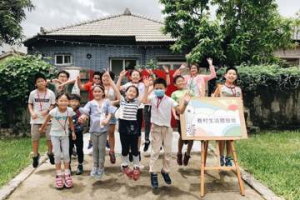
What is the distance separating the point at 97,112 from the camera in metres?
5.27

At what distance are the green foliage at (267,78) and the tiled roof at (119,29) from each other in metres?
6.53

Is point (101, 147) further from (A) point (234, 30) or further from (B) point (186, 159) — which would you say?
(A) point (234, 30)

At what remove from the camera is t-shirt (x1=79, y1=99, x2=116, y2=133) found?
17.1 feet

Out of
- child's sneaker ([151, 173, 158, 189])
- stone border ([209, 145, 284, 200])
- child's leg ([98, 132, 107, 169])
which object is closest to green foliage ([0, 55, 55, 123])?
child's leg ([98, 132, 107, 169])

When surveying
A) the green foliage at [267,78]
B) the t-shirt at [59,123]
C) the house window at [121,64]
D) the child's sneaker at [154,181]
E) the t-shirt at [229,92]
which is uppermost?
the house window at [121,64]

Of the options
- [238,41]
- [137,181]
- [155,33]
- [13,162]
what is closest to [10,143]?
[13,162]

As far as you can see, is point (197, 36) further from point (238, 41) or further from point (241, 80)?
point (241, 80)

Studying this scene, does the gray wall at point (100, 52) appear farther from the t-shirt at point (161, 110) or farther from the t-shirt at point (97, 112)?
the t-shirt at point (161, 110)

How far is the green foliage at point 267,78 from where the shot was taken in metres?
9.50

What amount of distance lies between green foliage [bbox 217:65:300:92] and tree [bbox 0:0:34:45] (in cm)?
1578

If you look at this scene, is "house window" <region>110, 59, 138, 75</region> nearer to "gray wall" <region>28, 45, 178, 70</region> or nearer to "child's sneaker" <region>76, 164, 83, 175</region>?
"gray wall" <region>28, 45, 178, 70</region>

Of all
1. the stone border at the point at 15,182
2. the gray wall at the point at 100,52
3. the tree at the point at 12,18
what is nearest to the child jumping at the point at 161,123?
the stone border at the point at 15,182

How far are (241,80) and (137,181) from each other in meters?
5.60

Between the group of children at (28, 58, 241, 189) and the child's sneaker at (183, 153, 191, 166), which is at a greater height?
the group of children at (28, 58, 241, 189)
